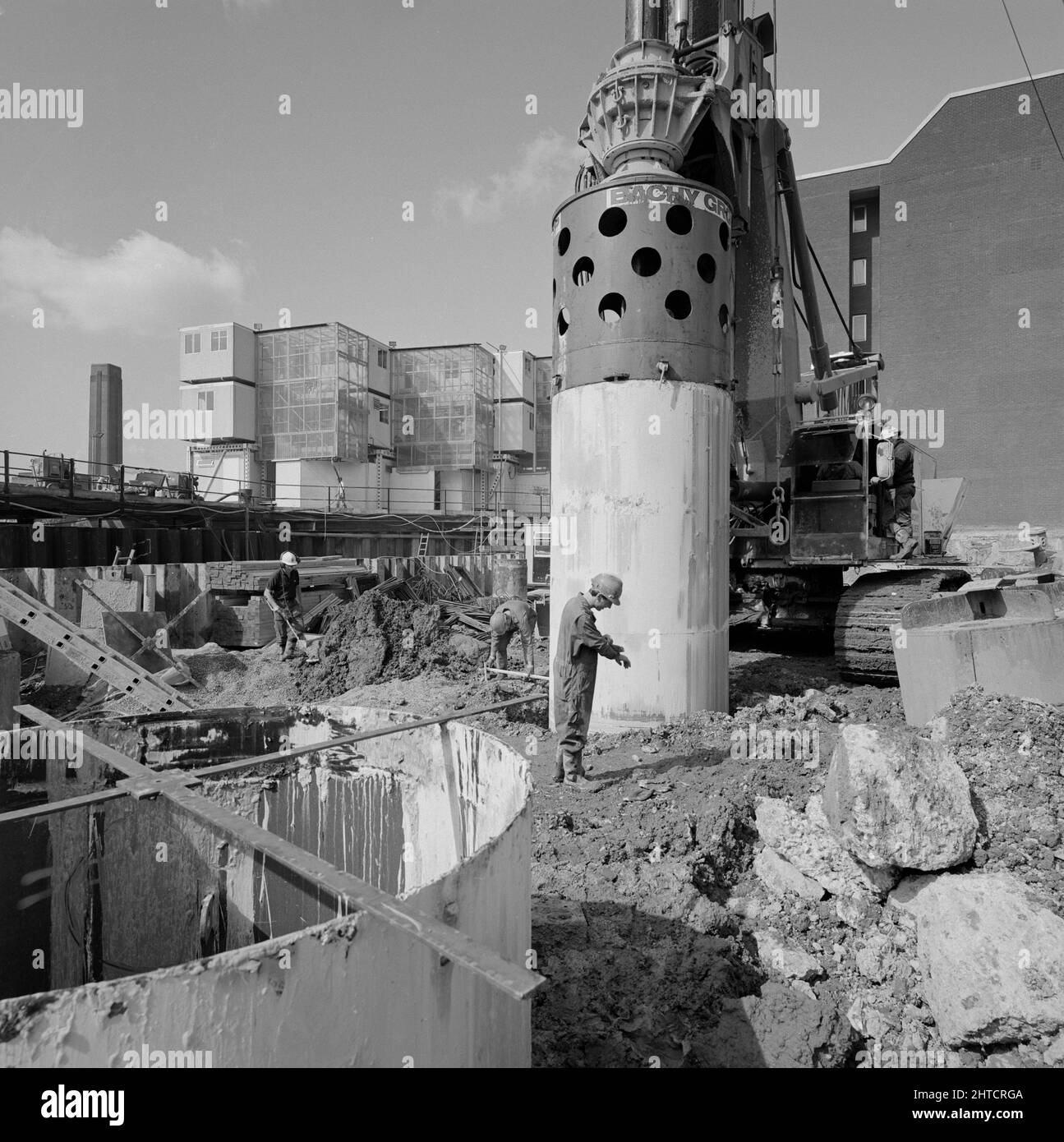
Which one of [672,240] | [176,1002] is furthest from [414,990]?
[672,240]

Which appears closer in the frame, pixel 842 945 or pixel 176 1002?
pixel 176 1002

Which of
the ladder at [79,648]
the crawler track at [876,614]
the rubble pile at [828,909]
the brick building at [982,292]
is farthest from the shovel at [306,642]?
the brick building at [982,292]

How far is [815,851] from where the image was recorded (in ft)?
15.5

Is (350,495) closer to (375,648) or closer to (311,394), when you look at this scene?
(311,394)

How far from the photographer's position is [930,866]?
4.26m

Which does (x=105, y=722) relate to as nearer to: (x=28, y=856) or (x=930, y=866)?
(x=28, y=856)

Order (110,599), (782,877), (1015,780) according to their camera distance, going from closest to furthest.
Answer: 1. (782,877)
2. (1015,780)
3. (110,599)

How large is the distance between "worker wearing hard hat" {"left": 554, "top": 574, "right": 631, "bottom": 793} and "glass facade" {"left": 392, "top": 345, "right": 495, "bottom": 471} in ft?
130

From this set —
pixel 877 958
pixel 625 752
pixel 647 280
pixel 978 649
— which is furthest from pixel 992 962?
pixel 647 280

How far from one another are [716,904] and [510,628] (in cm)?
640

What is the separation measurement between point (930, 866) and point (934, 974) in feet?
2.20

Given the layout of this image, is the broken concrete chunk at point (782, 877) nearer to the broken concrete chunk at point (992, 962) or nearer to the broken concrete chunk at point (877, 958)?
the broken concrete chunk at point (877, 958)

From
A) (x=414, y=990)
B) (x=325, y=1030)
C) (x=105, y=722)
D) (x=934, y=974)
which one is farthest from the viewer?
(x=105, y=722)

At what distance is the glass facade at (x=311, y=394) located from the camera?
40.2m
